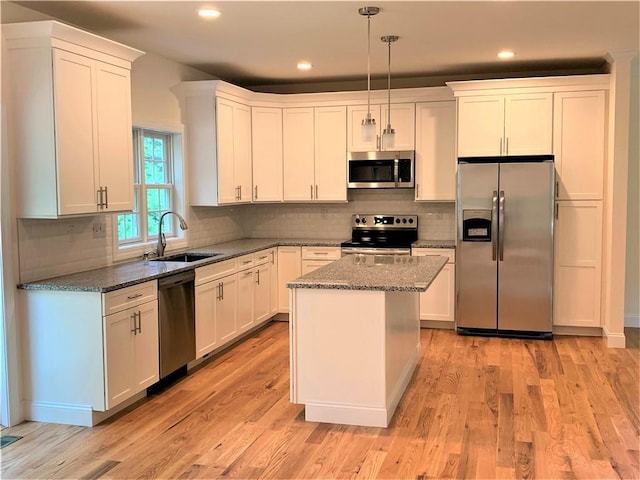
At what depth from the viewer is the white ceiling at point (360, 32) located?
13.6 ft

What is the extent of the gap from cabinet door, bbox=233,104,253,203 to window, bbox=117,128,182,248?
0.67 metres

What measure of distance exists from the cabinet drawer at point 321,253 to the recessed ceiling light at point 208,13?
117 inches

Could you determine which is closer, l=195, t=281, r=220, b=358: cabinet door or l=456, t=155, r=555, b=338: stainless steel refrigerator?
l=195, t=281, r=220, b=358: cabinet door

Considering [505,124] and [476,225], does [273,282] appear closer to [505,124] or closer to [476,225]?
[476,225]

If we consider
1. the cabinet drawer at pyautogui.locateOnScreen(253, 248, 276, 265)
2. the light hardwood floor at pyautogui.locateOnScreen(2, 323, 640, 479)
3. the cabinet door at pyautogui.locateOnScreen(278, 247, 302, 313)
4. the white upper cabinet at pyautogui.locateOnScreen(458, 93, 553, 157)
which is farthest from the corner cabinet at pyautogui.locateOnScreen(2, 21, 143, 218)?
the white upper cabinet at pyautogui.locateOnScreen(458, 93, 553, 157)

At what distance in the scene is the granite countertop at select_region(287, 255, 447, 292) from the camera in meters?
3.68

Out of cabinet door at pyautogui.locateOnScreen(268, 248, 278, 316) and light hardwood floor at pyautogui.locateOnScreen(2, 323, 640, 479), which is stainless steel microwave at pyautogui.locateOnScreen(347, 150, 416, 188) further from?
light hardwood floor at pyautogui.locateOnScreen(2, 323, 640, 479)

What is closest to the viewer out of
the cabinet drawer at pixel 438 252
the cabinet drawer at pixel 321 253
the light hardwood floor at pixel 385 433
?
the light hardwood floor at pixel 385 433

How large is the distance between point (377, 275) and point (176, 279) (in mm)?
1551

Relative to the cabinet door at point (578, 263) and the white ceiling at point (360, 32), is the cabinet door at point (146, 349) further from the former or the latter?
the cabinet door at point (578, 263)

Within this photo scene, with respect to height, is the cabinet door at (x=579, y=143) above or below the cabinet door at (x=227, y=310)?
above

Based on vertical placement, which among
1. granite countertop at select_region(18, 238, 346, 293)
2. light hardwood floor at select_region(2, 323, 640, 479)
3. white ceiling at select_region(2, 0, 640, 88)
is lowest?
light hardwood floor at select_region(2, 323, 640, 479)

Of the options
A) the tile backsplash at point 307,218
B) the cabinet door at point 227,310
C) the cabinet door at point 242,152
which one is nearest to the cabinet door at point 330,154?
the tile backsplash at point 307,218

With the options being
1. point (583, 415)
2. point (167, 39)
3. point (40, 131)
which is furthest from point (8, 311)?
point (583, 415)
